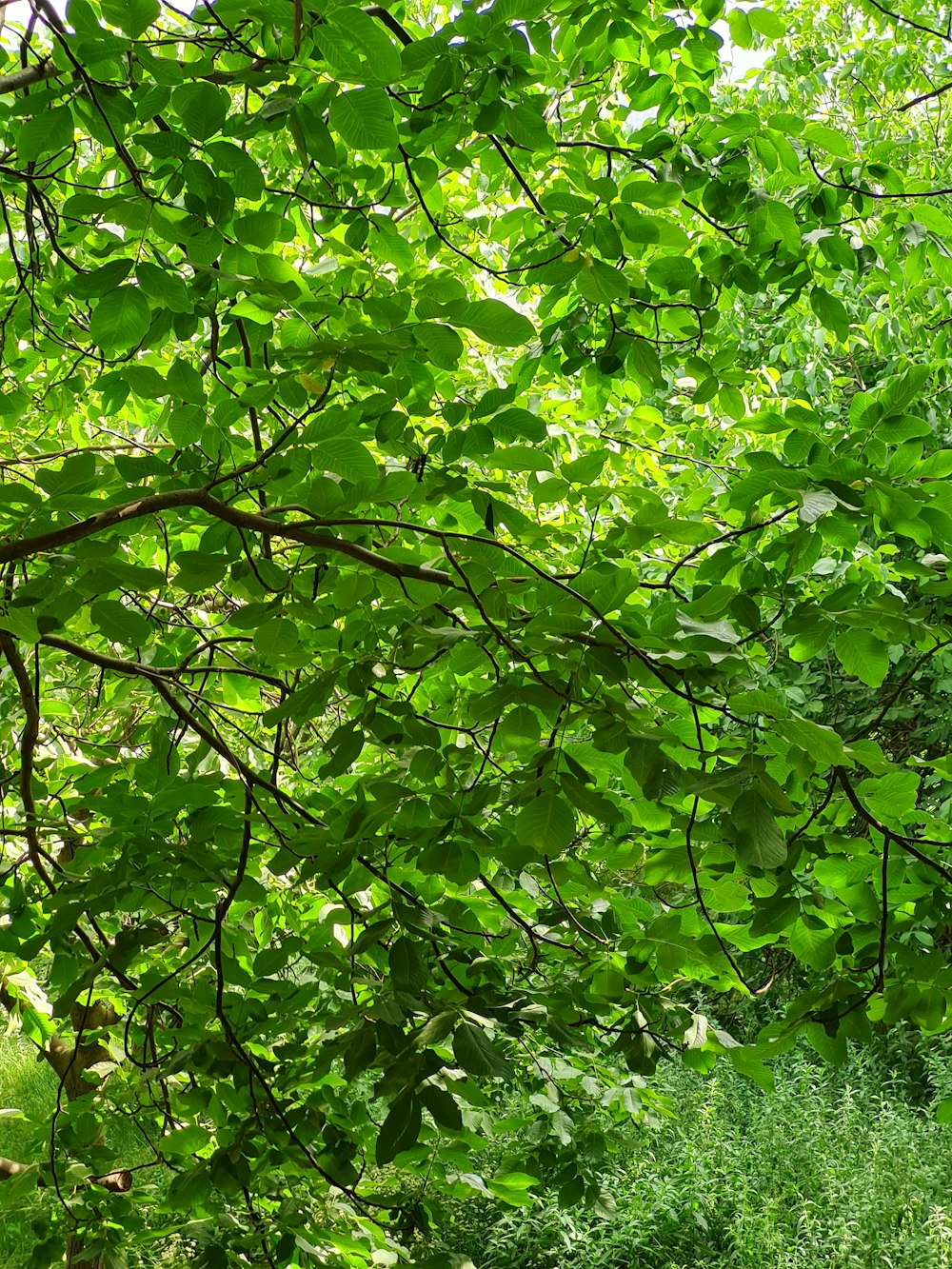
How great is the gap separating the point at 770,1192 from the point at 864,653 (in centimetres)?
453

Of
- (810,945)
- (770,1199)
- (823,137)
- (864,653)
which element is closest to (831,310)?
(823,137)

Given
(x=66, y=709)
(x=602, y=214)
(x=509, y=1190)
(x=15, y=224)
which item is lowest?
(x=509, y=1190)

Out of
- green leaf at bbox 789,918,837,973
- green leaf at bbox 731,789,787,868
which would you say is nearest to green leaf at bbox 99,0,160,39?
green leaf at bbox 731,789,787,868

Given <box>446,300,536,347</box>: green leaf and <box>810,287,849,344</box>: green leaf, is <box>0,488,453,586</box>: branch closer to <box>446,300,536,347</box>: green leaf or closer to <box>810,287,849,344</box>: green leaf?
<box>446,300,536,347</box>: green leaf

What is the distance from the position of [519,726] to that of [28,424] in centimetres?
269

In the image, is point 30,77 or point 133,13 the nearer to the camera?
point 133,13

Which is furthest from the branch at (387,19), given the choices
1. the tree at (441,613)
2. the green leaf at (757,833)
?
the green leaf at (757,833)

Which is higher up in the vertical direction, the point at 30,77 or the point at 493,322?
the point at 30,77

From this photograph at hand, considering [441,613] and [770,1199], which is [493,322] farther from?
[770,1199]

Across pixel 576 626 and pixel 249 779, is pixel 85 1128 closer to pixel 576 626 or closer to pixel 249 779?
pixel 249 779

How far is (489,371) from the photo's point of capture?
3088 mm

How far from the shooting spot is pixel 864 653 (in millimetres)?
1162

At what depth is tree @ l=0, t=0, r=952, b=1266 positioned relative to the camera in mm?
1048

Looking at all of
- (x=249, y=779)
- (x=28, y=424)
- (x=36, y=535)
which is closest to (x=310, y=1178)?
(x=249, y=779)
